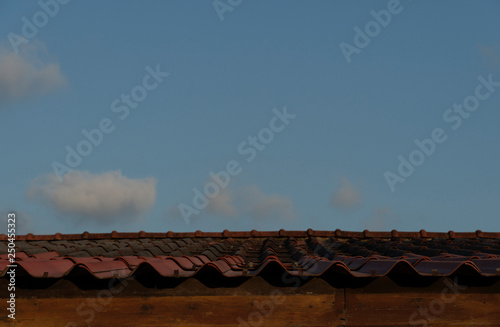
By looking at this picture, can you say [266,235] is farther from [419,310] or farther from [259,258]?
[419,310]

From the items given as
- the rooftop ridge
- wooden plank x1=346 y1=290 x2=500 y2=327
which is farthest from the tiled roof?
wooden plank x1=346 y1=290 x2=500 y2=327

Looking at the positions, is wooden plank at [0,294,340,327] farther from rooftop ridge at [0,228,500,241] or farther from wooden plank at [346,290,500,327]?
rooftop ridge at [0,228,500,241]

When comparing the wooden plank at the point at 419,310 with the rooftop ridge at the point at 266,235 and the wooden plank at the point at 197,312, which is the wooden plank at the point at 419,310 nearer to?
the wooden plank at the point at 197,312

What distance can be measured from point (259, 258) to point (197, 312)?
2.77m

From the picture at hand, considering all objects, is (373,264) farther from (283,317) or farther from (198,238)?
(198,238)

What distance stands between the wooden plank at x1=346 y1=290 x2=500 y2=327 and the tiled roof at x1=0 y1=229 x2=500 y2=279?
250mm

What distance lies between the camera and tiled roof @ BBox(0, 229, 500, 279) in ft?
16.9

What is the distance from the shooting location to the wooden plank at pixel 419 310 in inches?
203

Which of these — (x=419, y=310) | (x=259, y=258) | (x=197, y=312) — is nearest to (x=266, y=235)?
(x=259, y=258)

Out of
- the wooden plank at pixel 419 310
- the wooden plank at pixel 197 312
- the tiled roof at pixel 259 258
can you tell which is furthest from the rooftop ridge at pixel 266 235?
the wooden plank at pixel 197 312

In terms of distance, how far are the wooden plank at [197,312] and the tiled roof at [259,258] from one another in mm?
270

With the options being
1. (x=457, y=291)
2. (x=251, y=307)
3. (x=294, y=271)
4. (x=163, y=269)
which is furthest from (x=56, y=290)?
(x=457, y=291)

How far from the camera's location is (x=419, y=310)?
5.16m

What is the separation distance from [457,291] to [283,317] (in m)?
1.70
